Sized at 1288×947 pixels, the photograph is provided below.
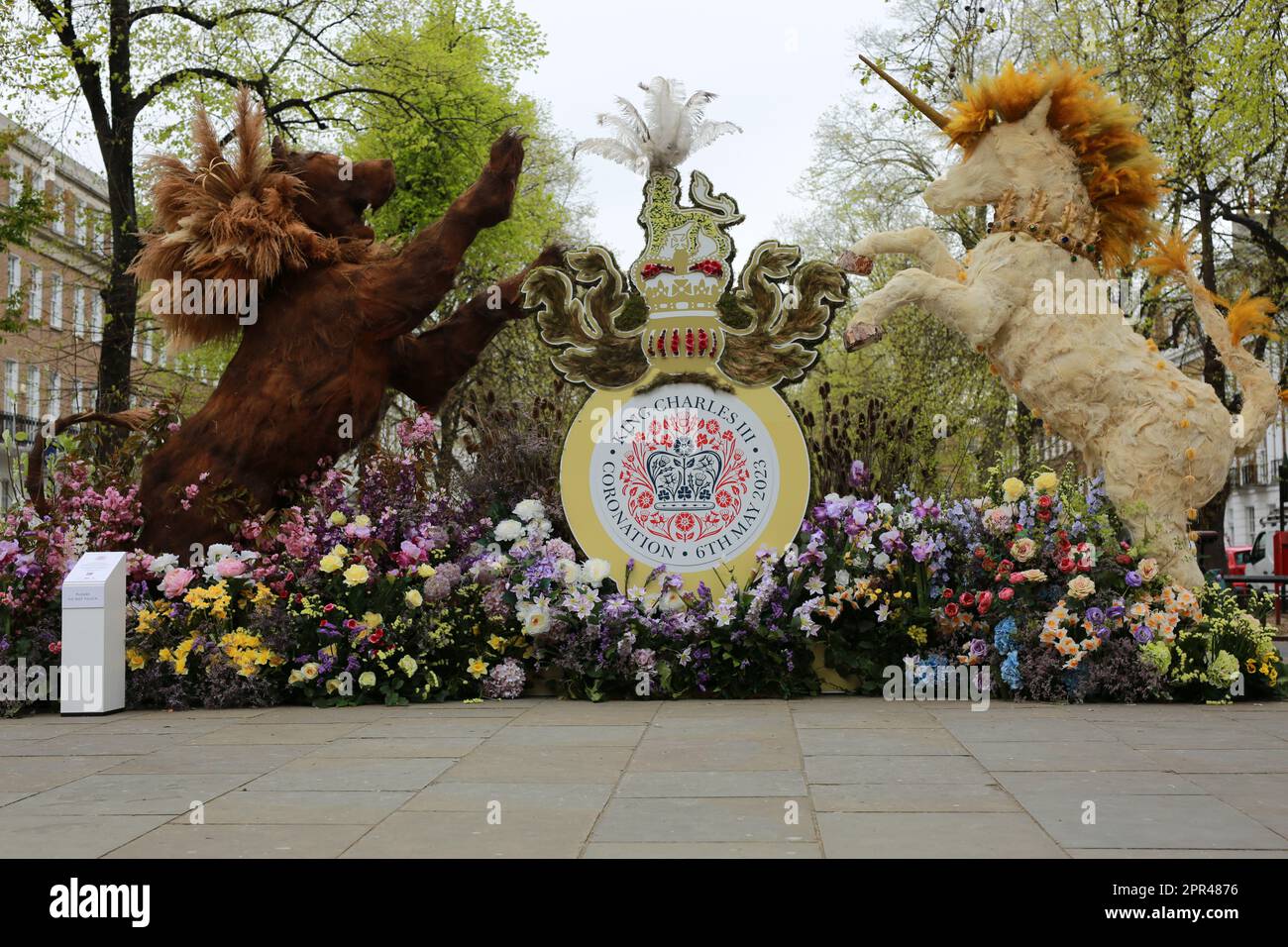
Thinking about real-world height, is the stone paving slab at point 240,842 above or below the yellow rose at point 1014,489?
below

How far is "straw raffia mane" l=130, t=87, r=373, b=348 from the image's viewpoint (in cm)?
905

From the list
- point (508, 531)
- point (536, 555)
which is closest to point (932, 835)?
point (536, 555)

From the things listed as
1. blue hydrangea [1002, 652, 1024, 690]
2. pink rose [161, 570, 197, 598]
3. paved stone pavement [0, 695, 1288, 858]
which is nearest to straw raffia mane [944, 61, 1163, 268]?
blue hydrangea [1002, 652, 1024, 690]

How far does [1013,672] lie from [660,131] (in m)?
4.38

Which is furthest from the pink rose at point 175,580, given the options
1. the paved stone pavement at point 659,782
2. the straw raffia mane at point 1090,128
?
the straw raffia mane at point 1090,128

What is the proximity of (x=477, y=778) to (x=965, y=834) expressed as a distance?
7.18 feet

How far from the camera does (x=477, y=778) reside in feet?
18.6

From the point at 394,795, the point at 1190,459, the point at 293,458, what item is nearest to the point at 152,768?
the point at 394,795

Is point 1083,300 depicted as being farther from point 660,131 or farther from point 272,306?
point 272,306

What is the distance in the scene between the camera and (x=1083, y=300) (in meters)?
8.84

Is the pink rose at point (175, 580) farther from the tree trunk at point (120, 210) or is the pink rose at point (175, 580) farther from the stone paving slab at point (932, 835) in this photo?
the tree trunk at point (120, 210)

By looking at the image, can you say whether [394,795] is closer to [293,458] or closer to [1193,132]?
[293,458]

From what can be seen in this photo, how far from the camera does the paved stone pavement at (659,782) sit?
444 cm

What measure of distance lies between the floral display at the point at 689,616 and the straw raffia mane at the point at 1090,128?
199 centimetres
